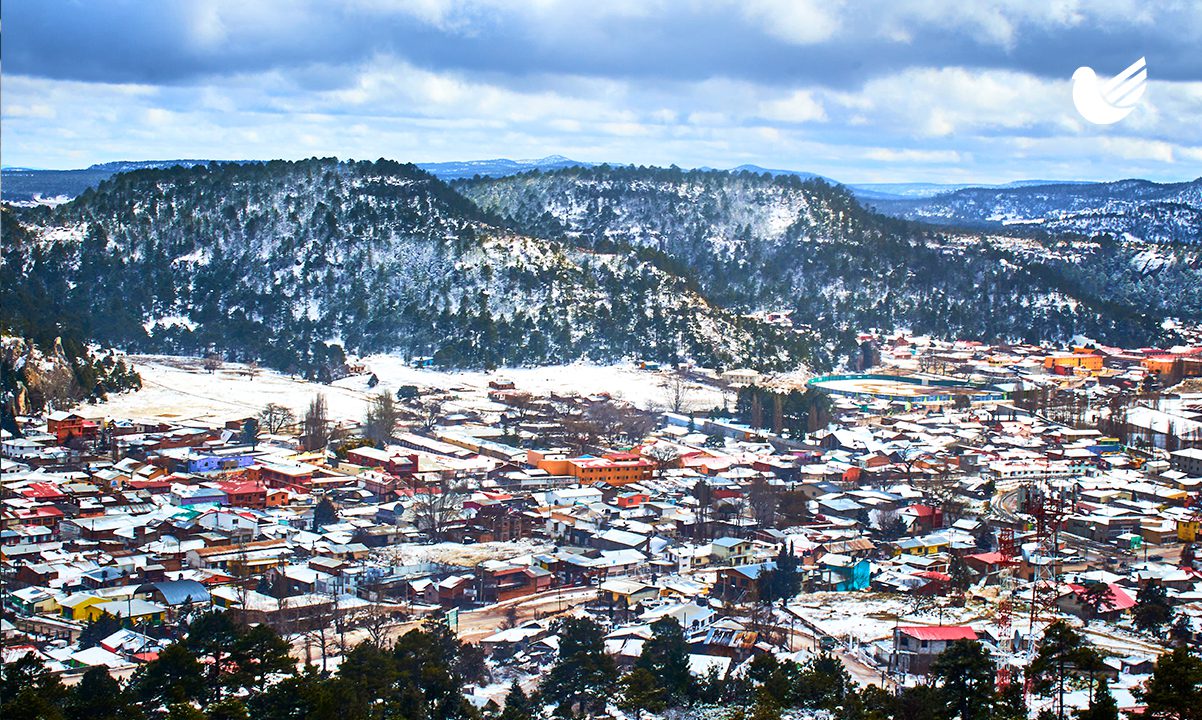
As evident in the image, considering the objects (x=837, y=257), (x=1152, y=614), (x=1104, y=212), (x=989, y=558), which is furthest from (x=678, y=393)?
(x=1104, y=212)

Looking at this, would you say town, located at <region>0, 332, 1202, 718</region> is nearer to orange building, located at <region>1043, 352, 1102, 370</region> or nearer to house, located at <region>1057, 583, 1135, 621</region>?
house, located at <region>1057, 583, 1135, 621</region>

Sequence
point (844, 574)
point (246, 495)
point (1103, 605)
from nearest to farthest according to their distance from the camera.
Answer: point (1103, 605), point (844, 574), point (246, 495)

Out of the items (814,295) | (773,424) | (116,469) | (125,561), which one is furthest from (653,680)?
(814,295)

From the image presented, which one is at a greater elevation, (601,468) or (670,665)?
(670,665)

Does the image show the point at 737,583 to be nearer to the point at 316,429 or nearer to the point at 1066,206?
the point at 316,429

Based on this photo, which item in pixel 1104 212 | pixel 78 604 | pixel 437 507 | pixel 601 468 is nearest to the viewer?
pixel 78 604

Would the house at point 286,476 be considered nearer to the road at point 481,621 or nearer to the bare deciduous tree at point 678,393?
the road at point 481,621

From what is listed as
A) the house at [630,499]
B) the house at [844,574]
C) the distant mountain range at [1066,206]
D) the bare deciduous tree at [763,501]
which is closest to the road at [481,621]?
the house at [844,574]
